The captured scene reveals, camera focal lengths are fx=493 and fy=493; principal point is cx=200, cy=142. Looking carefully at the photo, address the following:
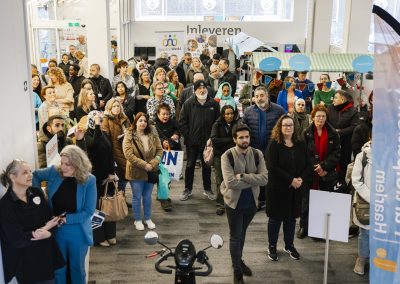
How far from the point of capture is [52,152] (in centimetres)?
433

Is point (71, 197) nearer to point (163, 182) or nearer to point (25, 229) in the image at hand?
point (25, 229)

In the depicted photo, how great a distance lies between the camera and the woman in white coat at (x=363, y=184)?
477 cm

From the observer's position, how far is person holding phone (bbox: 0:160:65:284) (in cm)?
346

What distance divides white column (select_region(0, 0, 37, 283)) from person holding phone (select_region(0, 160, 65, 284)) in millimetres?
112

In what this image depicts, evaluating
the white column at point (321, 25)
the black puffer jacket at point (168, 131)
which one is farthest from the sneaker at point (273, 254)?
the white column at point (321, 25)

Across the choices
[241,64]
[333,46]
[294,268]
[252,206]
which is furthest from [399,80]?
[333,46]

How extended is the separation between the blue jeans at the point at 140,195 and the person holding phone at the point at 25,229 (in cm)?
209

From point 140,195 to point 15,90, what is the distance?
2.45 meters

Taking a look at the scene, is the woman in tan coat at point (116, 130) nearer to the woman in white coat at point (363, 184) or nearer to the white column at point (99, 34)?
the woman in white coat at point (363, 184)

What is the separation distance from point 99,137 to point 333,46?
1167cm

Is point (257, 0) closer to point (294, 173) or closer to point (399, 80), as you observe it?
point (294, 173)

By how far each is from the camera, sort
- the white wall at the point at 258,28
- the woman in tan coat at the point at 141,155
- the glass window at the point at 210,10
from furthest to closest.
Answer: the glass window at the point at 210,10
the white wall at the point at 258,28
the woman in tan coat at the point at 141,155

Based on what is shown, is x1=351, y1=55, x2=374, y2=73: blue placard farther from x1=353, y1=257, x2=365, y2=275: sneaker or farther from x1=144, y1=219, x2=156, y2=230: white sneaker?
x1=144, y1=219, x2=156, y2=230: white sneaker

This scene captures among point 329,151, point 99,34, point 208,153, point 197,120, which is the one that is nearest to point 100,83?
point 99,34
